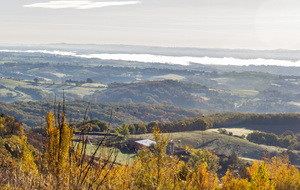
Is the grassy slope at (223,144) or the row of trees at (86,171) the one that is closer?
the row of trees at (86,171)

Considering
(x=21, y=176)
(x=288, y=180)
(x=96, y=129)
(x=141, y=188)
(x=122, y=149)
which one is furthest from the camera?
(x=96, y=129)

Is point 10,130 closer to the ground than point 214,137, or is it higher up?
higher up

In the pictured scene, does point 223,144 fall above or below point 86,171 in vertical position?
below

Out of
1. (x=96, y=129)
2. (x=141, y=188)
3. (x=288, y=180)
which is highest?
(x=141, y=188)

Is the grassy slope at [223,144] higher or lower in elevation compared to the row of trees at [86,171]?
lower

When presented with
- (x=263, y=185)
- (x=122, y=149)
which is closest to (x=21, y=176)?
(x=263, y=185)

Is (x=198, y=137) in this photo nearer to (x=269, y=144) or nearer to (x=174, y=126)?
(x=174, y=126)

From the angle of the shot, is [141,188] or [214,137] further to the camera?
[214,137]

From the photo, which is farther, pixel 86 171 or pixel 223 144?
pixel 223 144

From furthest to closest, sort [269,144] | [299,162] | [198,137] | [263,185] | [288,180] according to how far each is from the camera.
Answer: [269,144] < [198,137] < [299,162] < [288,180] < [263,185]

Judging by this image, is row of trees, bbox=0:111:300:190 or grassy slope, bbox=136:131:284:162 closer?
row of trees, bbox=0:111:300:190

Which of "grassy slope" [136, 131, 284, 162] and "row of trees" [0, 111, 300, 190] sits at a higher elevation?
"row of trees" [0, 111, 300, 190]
